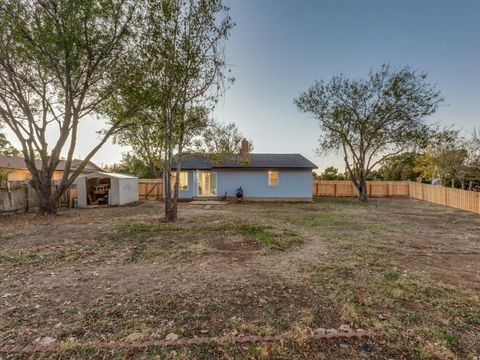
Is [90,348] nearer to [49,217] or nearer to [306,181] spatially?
[49,217]

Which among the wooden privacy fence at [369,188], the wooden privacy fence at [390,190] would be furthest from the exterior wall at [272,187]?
the wooden privacy fence at [390,190]

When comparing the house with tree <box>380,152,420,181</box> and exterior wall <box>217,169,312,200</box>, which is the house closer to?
exterior wall <box>217,169,312,200</box>

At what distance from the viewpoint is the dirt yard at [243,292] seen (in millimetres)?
2311

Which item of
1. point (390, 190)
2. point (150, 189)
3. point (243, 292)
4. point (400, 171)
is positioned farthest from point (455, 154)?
point (150, 189)

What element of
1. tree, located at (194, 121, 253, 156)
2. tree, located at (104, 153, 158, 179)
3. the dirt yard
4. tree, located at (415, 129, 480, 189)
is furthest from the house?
tree, located at (104, 153, 158, 179)

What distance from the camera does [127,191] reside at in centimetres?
1535

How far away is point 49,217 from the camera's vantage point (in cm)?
1008

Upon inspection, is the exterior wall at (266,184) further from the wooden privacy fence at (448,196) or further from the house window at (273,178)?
the wooden privacy fence at (448,196)

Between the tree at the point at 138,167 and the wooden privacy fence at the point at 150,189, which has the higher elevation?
the tree at the point at 138,167

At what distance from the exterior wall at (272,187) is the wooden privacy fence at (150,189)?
20.1 feet

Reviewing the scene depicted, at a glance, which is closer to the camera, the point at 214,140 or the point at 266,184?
the point at 214,140

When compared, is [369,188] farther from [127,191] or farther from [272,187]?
[127,191]

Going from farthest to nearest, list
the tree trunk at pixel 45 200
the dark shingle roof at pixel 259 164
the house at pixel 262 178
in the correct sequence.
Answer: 1. the house at pixel 262 178
2. the dark shingle roof at pixel 259 164
3. the tree trunk at pixel 45 200

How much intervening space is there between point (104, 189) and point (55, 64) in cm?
841
